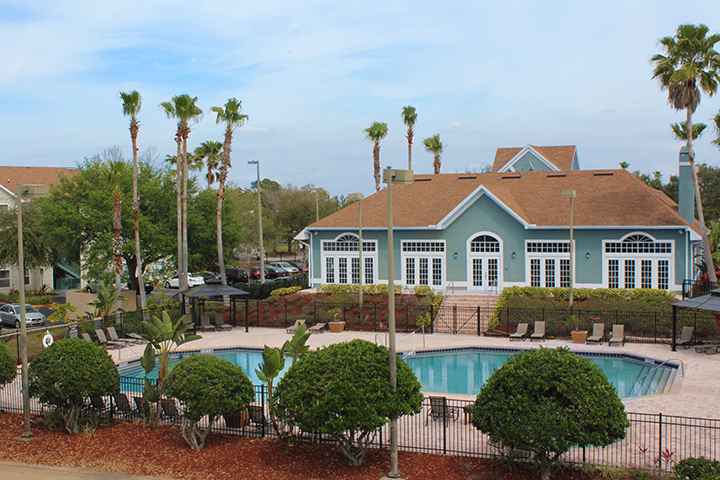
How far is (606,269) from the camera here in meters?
32.1

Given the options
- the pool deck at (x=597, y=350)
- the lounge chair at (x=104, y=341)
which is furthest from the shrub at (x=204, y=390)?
the lounge chair at (x=104, y=341)

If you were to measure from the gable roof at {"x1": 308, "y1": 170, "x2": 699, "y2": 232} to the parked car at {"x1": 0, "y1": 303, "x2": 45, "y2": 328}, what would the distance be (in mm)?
16156

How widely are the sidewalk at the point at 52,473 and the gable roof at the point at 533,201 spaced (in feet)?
81.1

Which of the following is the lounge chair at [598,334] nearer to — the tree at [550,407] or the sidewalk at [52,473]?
the tree at [550,407]

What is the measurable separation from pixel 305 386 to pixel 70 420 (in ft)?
22.4

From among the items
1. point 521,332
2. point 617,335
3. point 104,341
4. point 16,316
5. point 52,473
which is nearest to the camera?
point 52,473

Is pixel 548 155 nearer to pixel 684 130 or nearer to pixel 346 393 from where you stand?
pixel 684 130

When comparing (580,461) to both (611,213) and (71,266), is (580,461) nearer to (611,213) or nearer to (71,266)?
(611,213)

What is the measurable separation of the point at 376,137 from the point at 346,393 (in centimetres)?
4879

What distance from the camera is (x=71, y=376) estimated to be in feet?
47.0

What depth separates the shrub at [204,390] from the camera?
42.5 feet

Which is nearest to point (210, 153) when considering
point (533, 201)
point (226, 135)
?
point (226, 135)

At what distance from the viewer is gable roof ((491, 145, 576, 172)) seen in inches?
1783

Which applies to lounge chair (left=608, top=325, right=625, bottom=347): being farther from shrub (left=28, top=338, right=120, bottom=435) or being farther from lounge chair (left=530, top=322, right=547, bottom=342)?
shrub (left=28, top=338, right=120, bottom=435)
